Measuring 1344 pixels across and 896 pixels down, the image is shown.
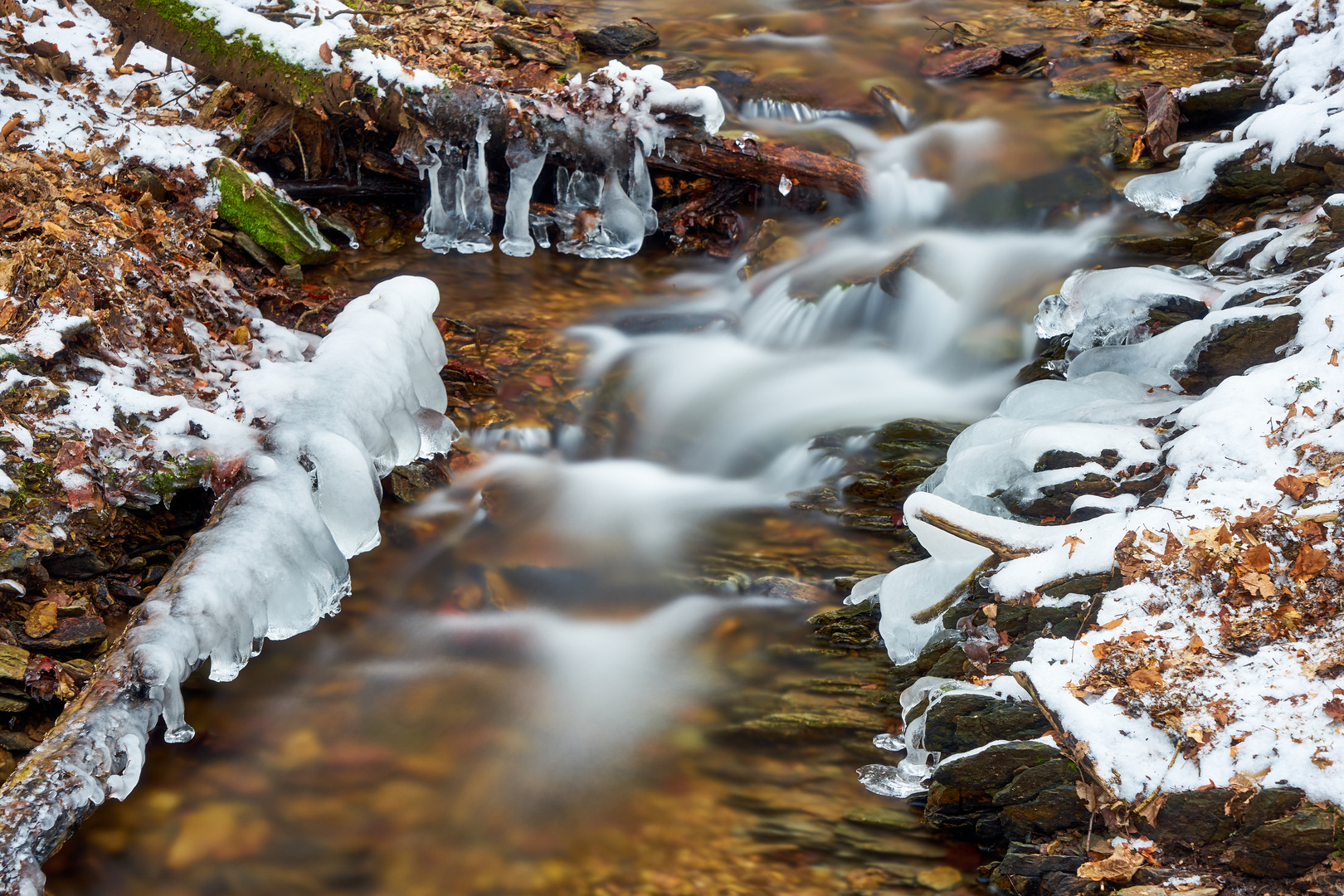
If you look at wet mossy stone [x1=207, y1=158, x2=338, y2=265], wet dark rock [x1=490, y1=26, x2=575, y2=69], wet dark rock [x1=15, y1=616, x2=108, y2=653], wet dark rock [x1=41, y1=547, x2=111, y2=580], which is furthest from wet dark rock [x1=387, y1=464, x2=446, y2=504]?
wet dark rock [x1=490, y1=26, x2=575, y2=69]

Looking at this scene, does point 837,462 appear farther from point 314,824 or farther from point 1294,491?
point 314,824

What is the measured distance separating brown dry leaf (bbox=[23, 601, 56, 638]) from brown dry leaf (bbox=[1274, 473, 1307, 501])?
383 cm

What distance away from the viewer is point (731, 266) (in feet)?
20.5

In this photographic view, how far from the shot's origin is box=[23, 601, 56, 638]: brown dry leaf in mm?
3047

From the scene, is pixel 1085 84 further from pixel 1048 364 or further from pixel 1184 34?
pixel 1048 364

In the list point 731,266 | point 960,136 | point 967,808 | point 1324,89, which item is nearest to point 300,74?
point 731,266

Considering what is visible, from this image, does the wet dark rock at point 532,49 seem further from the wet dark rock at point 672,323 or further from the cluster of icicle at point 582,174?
the wet dark rock at point 672,323

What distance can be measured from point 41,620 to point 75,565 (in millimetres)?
251

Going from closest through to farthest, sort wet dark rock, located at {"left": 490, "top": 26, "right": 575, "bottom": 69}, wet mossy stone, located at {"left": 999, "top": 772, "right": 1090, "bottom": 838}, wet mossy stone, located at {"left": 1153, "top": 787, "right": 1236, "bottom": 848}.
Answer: wet mossy stone, located at {"left": 1153, "top": 787, "right": 1236, "bottom": 848} → wet mossy stone, located at {"left": 999, "top": 772, "right": 1090, "bottom": 838} → wet dark rock, located at {"left": 490, "top": 26, "right": 575, "bottom": 69}

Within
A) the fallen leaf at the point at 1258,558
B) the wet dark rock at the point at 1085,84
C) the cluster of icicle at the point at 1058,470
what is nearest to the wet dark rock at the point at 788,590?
the cluster of icicle at the point at 1058,470

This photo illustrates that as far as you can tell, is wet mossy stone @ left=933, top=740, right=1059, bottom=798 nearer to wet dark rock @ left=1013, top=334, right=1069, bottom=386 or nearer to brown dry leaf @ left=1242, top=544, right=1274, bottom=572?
brown dry leaf @ left=1242, top=544, right=1274, bottom=572

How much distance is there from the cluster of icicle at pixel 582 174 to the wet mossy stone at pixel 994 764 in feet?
14.5

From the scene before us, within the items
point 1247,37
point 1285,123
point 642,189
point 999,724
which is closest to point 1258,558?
point 999,724

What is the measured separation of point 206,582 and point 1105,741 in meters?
2.75
